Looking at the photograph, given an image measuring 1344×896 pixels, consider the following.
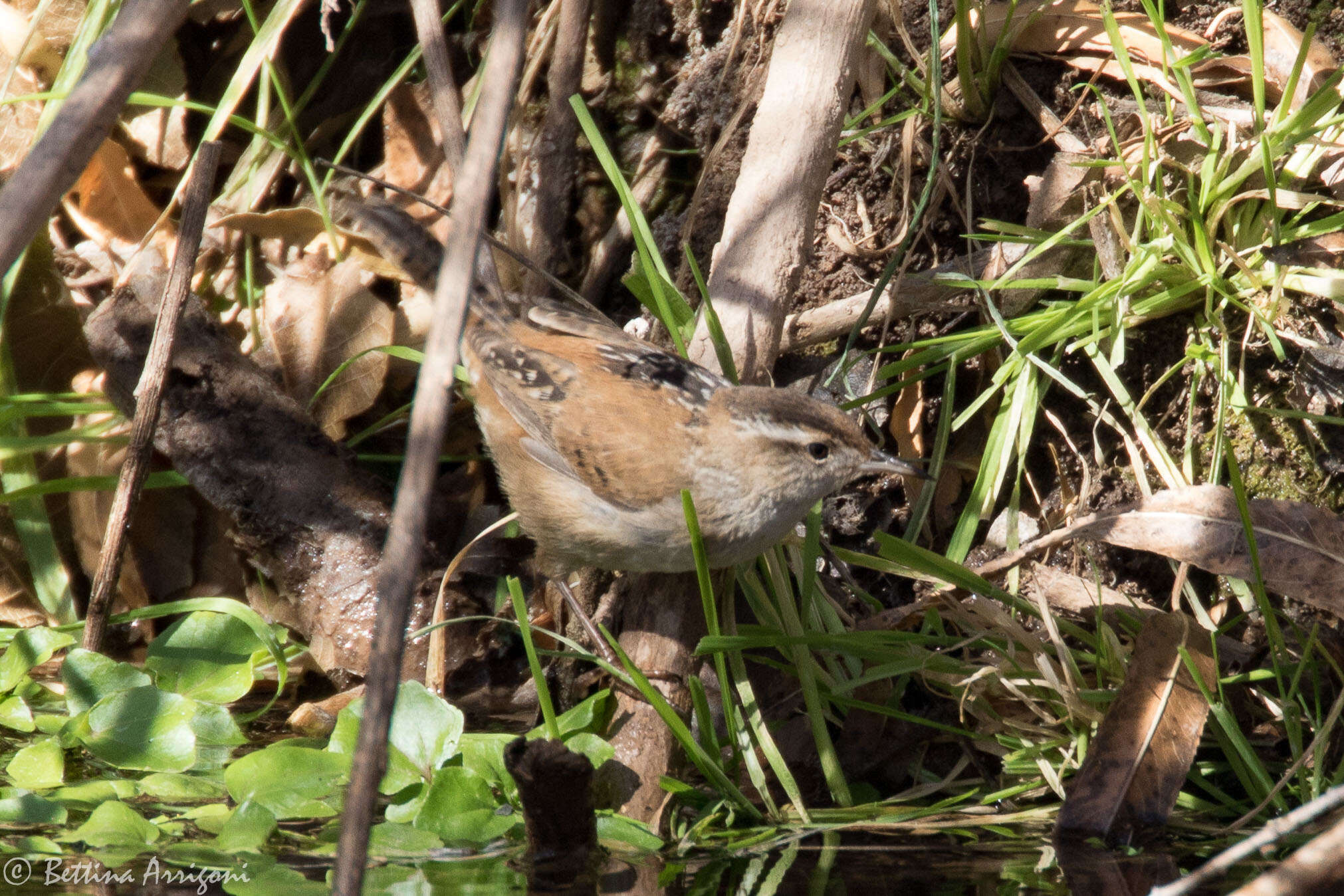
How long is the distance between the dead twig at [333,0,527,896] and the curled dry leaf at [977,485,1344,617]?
2.47 m

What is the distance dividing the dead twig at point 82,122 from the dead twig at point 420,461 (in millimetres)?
433

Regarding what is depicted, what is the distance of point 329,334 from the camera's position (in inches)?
189

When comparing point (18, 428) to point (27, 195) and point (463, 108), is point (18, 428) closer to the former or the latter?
point (463, 108)

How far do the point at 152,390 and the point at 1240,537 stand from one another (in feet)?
10.8

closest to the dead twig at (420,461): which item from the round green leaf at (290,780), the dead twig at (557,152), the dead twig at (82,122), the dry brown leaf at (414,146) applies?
the dead twig at (82,122)

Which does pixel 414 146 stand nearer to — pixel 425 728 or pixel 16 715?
pixel 16 715

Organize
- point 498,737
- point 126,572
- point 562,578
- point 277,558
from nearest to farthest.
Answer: point 498,737 → point 562,578 → point 277,558 → point 126,572

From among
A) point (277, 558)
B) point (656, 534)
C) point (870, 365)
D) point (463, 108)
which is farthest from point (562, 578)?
point (463, 108)

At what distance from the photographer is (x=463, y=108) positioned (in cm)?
507

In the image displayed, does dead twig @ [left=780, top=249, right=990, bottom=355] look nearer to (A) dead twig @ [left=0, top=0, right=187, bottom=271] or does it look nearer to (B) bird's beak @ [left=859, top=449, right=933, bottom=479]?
(B) bird's beak @ [left=859, top=449, right=933, bottom=479]

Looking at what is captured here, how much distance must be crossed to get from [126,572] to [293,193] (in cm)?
186

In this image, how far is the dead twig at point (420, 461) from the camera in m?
1.34

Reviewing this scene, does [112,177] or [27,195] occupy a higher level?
[27,195]

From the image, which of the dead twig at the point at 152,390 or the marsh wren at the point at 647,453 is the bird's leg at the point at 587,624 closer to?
the marsh wren at the point at 647,453
